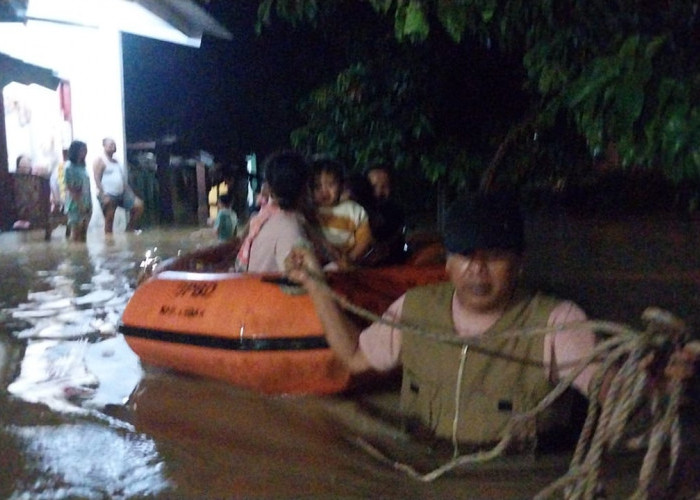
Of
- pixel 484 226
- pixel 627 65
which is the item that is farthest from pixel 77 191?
pixel 627 65

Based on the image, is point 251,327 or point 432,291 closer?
point 432,291

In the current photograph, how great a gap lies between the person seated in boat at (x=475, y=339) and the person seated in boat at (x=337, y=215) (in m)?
1.83

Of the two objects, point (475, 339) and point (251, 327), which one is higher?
point (475, 339)

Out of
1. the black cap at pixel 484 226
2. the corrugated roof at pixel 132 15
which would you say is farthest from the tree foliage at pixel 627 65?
the corrugated roof at pixel 132 15

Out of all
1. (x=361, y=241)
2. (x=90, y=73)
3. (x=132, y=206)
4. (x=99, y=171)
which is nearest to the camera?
(x=361, y=241)

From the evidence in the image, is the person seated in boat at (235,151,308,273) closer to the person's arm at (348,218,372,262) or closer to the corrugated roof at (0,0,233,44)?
the person's arm at (348,218,372,262)

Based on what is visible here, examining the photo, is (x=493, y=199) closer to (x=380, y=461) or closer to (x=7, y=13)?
(x=380, y=461)

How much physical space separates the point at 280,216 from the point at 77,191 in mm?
8377

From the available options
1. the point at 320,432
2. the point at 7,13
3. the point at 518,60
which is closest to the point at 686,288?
the point at 518,60

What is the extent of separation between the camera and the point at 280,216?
4730 millimetres

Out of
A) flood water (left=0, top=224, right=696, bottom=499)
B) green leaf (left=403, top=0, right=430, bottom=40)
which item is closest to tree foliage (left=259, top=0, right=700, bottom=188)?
green leaf (left=403, top=0, right=430, bottom=40)

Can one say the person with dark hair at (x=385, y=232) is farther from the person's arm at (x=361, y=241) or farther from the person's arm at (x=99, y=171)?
the person's arm at (x=99, y=171)

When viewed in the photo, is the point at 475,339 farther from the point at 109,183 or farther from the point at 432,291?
the point at 109,183

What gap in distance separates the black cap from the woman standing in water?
10222 millimetres
